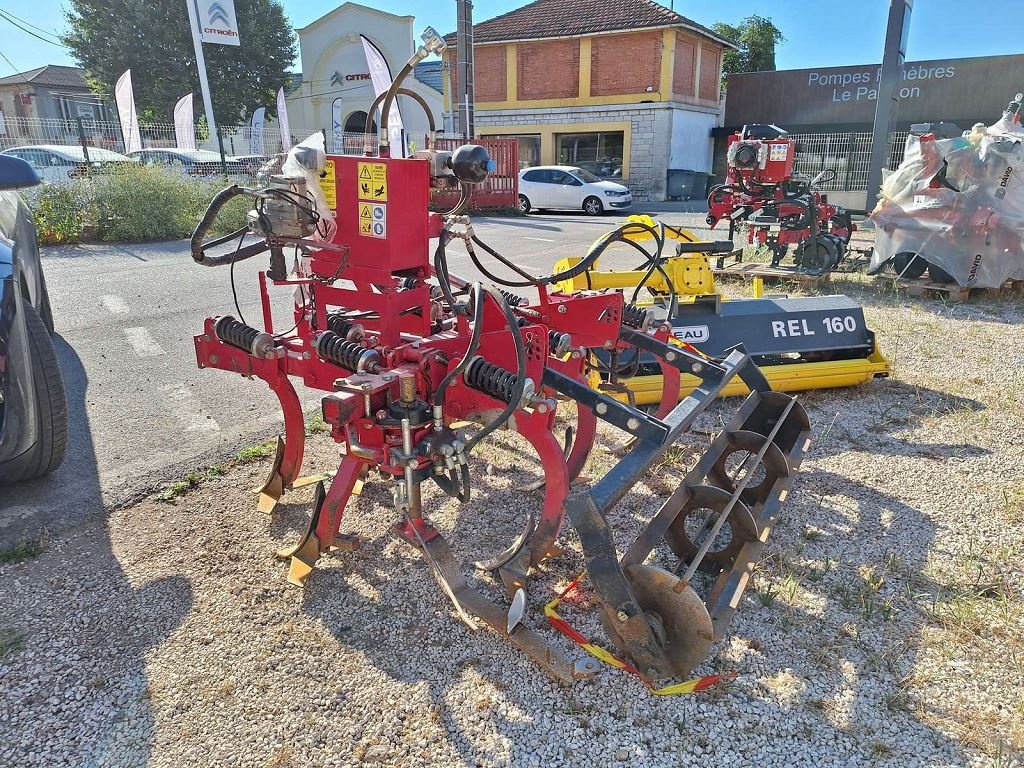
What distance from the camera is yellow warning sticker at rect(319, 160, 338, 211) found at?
293 cm

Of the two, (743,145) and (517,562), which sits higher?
(743,145)

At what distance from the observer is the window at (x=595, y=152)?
81.0ft

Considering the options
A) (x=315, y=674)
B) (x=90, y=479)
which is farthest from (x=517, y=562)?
(x=90, y=479)

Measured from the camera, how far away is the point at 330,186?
116 inches

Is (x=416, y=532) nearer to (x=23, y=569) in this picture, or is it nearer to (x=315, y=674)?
(x=315, y=674)

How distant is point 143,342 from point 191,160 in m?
12.6

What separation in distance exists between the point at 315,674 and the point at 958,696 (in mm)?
2105

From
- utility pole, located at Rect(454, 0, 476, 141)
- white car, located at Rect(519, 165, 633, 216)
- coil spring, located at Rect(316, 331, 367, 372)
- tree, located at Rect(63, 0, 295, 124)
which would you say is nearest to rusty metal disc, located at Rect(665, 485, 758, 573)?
coil spring, located at Rect(316, 331, 367, 372)

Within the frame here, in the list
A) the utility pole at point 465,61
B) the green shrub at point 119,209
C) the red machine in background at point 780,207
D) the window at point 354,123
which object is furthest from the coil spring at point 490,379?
the window at point 354,123

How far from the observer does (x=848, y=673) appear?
239cm

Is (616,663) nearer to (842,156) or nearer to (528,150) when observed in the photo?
(842,156)

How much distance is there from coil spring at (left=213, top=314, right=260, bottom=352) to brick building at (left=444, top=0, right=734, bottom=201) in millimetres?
21538

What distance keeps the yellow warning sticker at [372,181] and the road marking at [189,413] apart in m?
2.18

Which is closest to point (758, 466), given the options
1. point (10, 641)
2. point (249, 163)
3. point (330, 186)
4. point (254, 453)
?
point (330, 186)
